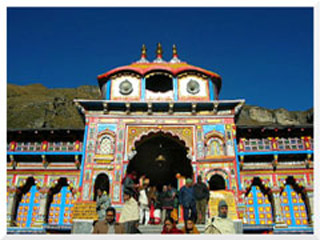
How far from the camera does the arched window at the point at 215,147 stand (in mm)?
13797

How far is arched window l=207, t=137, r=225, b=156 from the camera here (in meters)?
13.8

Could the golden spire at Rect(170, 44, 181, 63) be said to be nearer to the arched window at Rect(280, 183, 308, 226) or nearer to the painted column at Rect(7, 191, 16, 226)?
the arched window at Rect(280, 183, 308, 226)

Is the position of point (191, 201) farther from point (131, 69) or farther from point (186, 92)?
point (131, 69)

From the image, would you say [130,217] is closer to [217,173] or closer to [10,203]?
[217,173]

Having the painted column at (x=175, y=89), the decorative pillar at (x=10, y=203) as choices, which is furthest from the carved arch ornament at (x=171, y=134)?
the decorative pillar at (x=10, y=203)

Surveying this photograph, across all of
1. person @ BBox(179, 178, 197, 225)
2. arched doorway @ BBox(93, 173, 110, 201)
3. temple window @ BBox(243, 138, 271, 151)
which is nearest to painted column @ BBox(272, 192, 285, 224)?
temple window @ BBox(243, 138, 271, 151)

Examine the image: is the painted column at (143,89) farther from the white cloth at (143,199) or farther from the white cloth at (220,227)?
the white cloth at (220,227)

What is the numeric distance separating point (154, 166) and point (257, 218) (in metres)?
5.86

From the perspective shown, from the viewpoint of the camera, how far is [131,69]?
15.2 metres

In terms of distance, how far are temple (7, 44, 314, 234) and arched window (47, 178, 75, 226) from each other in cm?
5

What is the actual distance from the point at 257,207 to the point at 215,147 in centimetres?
377

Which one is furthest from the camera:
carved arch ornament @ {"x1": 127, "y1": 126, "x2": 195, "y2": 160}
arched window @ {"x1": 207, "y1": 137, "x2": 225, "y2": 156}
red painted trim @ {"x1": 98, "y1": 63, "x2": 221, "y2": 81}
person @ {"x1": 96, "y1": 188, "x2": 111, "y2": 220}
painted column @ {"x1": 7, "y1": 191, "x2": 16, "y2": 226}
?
red painted trim @ {"x1": 98, "y1": 63, "x2": 221, "y2": 81}

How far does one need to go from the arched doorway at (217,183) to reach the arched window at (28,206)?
8439mm

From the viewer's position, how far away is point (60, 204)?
1476 centimetres
